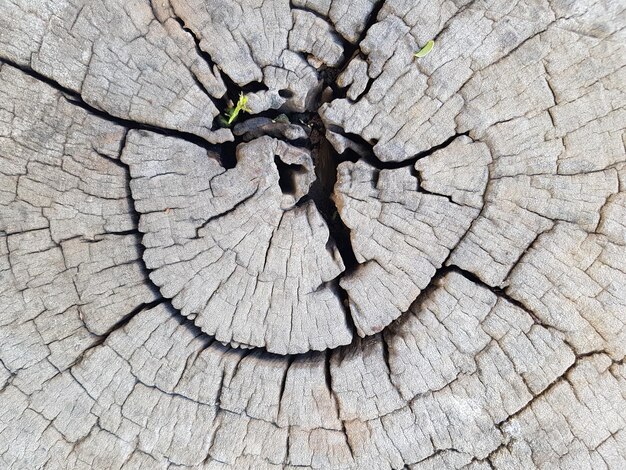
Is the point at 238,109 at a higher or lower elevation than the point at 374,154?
lower

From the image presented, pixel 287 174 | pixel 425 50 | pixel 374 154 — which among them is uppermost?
pixel 425 50

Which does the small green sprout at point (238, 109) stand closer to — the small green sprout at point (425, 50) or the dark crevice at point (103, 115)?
the dark crevice at point (103, 115)

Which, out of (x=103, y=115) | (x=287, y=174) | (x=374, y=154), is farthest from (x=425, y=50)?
(x=103, y=115)

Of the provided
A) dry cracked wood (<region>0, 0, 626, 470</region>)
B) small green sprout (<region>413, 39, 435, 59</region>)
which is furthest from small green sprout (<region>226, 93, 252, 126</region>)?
small green sprout (<region>413, 39, 435, 59</region>)

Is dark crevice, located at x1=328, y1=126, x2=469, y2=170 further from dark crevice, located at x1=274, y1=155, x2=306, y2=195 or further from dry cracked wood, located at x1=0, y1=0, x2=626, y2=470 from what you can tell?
dark crevice, located at x1=274, y1=155, x2=306, y2=195

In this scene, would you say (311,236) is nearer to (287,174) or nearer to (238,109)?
(287,174)

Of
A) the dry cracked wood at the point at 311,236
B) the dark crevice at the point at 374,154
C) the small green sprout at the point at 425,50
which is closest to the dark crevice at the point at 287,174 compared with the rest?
the dry cracked wood at the point at 311,236

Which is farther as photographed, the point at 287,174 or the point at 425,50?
the point at 287,174
